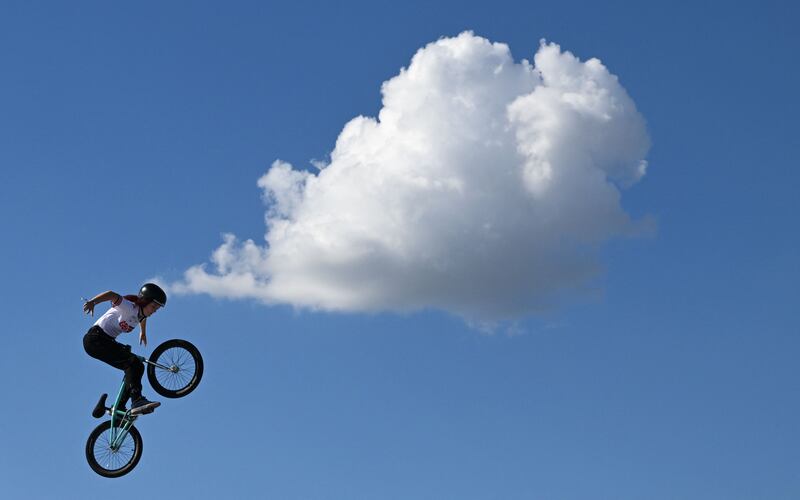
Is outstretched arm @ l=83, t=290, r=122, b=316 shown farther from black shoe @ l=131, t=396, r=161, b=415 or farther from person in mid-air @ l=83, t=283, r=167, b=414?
black shoe @ l=131, t=396, r=161, b=415

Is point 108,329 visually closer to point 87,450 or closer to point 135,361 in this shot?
point 135,361

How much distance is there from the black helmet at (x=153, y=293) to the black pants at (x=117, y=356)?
5.23 ft

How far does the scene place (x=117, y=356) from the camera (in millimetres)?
31000

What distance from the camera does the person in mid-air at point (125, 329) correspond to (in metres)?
30.5

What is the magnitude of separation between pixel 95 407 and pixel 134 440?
1.39 m

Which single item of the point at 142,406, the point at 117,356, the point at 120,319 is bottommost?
the point at 142,406

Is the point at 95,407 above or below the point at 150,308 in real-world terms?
below

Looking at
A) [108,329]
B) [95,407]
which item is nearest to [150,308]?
[108,329]

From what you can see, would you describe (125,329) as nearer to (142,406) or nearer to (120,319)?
(120,319)

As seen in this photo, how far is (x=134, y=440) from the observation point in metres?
32.0

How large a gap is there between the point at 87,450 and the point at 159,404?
294 cm

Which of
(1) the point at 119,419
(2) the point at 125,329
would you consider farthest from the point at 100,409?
(2) the point at 125,329

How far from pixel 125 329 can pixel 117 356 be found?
2.66 feet

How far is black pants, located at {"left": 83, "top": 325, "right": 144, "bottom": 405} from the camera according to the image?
30.7 meters
